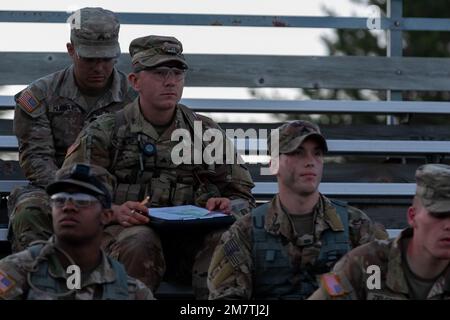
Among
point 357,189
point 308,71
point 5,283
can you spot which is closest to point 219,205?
point 5,283

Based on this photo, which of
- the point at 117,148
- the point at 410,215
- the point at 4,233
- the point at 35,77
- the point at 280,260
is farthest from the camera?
the point at 35,77

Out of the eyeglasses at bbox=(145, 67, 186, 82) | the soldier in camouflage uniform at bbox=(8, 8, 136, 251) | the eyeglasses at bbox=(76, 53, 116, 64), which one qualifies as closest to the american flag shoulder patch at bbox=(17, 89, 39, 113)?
the soldier in camouflage uniform at bbox=(8, 8, 136, 251)

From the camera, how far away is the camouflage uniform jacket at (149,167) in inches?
235

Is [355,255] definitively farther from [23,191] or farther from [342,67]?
[342,67]

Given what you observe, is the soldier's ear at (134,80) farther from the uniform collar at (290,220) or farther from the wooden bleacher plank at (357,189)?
the wooden bleacher plank at (357,189)

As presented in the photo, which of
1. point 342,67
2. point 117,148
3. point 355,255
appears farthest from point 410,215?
point 342,67

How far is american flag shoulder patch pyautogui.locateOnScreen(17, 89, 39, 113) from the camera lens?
6.39 m

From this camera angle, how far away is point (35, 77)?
7742mm

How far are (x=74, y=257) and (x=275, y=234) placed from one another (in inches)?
36.6

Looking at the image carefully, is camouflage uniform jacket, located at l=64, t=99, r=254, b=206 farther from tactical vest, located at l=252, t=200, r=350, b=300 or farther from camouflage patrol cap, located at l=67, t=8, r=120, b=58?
tactical vest, located at l=252, t=200, r=350, b=300

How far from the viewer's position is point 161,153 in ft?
19.8

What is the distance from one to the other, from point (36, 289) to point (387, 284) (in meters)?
1.24

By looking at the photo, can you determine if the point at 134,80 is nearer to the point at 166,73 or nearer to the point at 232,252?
the point at 166,73

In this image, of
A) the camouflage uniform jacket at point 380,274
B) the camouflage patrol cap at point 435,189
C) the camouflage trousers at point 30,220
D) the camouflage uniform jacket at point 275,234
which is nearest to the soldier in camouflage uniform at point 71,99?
the camouflage trousers at point 30,220
